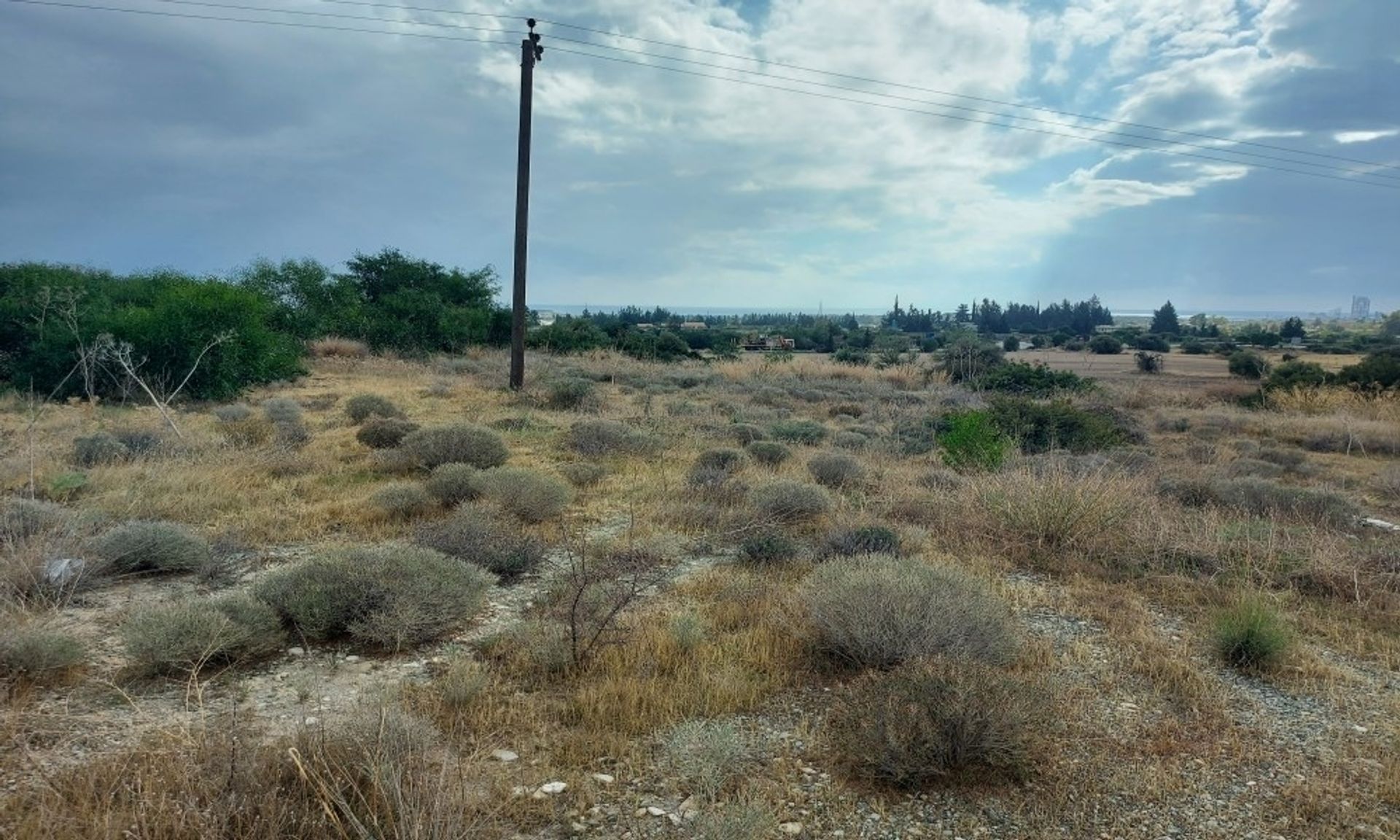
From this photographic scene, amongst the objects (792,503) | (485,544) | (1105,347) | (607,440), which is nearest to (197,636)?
(485,544)

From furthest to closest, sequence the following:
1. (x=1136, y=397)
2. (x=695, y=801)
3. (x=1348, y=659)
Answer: (x=1136, y=397)
(x=1348, y=659)
(x=695, y=801)

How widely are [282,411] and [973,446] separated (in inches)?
459

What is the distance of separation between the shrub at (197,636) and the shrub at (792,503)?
4763mm

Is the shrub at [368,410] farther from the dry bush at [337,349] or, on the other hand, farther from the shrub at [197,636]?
the dry bush at [337,349]

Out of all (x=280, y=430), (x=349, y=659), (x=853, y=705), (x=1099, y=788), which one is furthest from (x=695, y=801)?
(x=280, y=430)

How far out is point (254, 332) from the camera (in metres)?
17.5

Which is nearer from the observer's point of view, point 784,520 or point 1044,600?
point 1044,600

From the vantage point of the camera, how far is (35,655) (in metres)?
3.83

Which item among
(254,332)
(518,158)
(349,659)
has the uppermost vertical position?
(518,158)

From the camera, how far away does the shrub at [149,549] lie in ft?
18.3

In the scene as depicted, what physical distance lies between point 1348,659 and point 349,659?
21.0ft

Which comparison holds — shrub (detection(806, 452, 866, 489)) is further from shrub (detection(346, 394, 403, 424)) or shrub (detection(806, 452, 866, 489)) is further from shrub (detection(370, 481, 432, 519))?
shrub (detection(346, 394, 403, 424))

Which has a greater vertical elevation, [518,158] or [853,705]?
[518,158]

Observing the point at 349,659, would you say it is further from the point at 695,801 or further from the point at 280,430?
the point at 280,430
